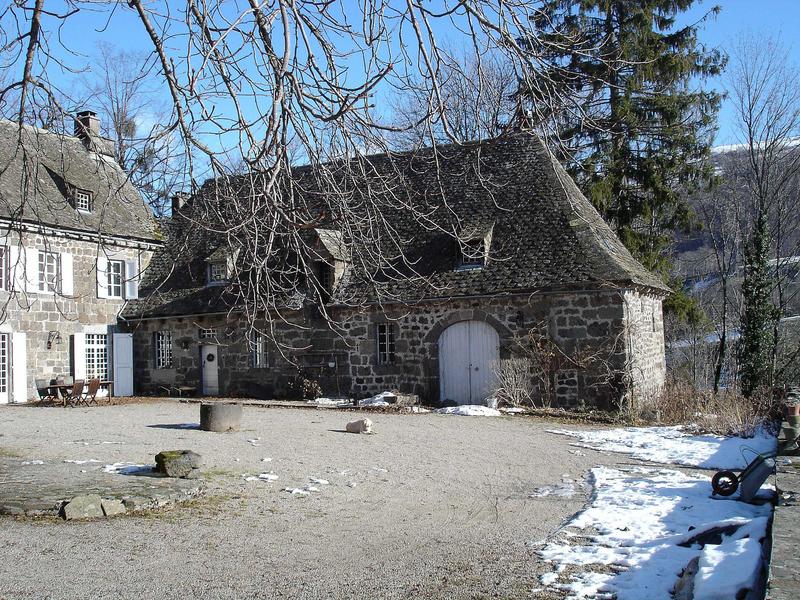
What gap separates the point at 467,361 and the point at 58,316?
11.9 meters

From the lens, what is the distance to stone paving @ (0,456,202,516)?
773cm

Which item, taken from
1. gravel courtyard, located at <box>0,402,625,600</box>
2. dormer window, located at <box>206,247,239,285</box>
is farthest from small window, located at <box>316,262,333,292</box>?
gravel courtyard, located at <box>0,402,625,600</box>

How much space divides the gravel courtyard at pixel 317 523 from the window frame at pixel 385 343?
21.0ft

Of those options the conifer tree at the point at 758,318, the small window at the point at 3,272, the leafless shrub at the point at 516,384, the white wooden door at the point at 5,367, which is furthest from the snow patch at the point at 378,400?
the small window at the point at 3,272

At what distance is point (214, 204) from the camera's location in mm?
7281

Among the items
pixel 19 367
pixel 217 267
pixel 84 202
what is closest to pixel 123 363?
pixel 19 367

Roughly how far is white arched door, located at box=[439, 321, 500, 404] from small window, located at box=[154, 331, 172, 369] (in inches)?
367

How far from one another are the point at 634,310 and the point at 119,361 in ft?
50.0

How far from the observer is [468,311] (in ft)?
62.6

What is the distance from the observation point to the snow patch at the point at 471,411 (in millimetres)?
16984

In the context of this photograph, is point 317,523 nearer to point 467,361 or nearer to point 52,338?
point 467,361

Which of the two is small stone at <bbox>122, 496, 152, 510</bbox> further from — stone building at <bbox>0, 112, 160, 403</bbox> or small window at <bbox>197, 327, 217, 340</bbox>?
small window at <bbox>197, 327, 217, 340</bbox>

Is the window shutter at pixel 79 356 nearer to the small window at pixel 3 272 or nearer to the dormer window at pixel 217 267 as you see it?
the small window at pixel 3 272

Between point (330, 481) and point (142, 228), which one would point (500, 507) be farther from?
point (142, 228)
